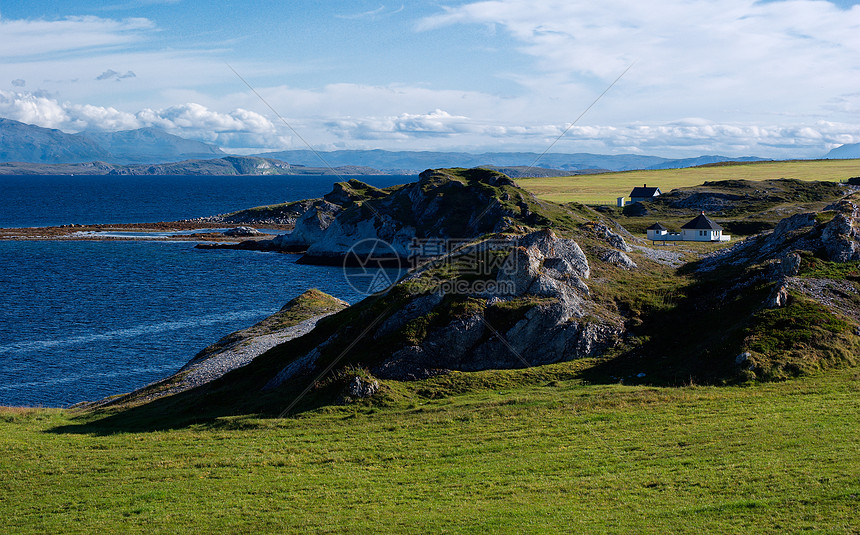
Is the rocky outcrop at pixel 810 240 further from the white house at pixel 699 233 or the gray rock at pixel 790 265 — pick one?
the white house at pixel 699 233

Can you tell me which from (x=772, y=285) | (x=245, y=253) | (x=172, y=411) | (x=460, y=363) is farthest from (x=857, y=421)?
(x=245, y=253)

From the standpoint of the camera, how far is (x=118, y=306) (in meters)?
90.3

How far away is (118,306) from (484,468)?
264 feet

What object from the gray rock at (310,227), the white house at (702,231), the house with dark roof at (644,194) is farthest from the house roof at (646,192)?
the gray rock at (310,227)

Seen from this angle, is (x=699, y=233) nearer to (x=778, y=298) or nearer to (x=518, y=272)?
(x=778, y=298)

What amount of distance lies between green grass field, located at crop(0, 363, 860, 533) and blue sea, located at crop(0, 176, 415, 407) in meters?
25.9

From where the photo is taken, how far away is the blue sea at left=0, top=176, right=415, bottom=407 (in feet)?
198

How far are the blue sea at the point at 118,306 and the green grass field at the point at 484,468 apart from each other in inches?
1022

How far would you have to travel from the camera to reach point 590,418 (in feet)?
100

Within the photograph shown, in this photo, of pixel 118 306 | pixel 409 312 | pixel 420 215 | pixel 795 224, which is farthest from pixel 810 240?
pixel 420 215

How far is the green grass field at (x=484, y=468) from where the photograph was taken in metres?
21.0

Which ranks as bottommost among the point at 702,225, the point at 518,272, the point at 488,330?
the point at 488,330
